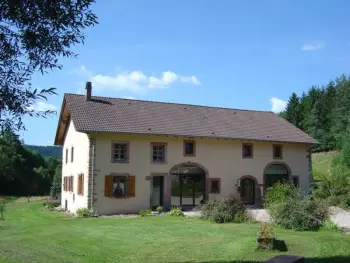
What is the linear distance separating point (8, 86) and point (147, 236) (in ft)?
30.2

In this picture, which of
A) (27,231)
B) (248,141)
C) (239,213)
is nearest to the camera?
(27,231)

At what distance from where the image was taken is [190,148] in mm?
27344

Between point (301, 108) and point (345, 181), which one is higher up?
point (301, 108)

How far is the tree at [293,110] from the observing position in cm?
7834

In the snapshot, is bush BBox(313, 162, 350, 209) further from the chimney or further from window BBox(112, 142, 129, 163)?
the chimney

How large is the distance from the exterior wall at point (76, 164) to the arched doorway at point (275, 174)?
12047 mm

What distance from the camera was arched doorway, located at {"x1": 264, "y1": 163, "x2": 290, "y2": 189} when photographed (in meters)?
29.5

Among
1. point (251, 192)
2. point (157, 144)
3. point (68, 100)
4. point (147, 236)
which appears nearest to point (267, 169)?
point (251, 192)

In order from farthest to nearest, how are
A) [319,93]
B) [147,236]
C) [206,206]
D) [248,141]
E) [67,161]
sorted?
1. [319,93]
2. [67,161]
3. [248,141]
4. [206,206]
5. [147,236]

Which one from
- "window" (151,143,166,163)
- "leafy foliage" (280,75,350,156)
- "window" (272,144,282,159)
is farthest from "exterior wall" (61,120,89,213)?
"leafy foliage" (280,75,350,156)

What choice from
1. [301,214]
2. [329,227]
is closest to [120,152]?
[301,214]

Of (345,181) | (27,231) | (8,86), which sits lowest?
(27,231)

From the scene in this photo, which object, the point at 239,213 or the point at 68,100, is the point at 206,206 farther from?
the point at 68,100

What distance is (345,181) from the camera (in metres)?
23.2
